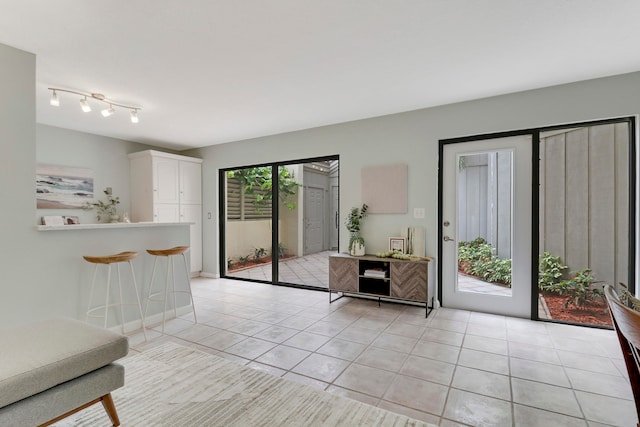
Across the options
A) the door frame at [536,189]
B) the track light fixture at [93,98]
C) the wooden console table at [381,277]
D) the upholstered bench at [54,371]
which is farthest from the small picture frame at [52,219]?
the door frame at [536,189]

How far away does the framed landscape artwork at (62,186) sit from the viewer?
4.20m

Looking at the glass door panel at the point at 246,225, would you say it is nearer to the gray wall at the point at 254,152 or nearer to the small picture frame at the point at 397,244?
the gray wall at the point at 254,152

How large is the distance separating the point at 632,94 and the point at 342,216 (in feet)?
10.4

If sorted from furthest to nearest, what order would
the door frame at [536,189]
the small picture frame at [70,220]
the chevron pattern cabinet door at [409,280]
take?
the small picture frame at [70,220]
the chevron pattern cabinet door at [409,280]
the door frame at [536,189]

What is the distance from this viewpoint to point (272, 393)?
1.98 m

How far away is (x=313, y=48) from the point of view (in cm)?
240

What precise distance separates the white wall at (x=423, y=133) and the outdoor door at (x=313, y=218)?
3.32 ft

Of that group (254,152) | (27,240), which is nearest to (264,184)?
(254,152)

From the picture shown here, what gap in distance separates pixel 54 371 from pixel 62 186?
13.3 feet

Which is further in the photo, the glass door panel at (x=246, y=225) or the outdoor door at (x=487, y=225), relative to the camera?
the glass door panel at (x=246, y=225)

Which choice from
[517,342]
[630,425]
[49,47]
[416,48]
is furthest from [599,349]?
[49,47]

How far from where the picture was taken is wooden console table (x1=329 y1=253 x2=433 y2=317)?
344 cm

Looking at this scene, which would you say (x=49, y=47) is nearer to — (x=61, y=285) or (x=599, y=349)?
(x=61, y=285)

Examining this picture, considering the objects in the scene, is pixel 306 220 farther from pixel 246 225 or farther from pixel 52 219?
pixel 52 219
